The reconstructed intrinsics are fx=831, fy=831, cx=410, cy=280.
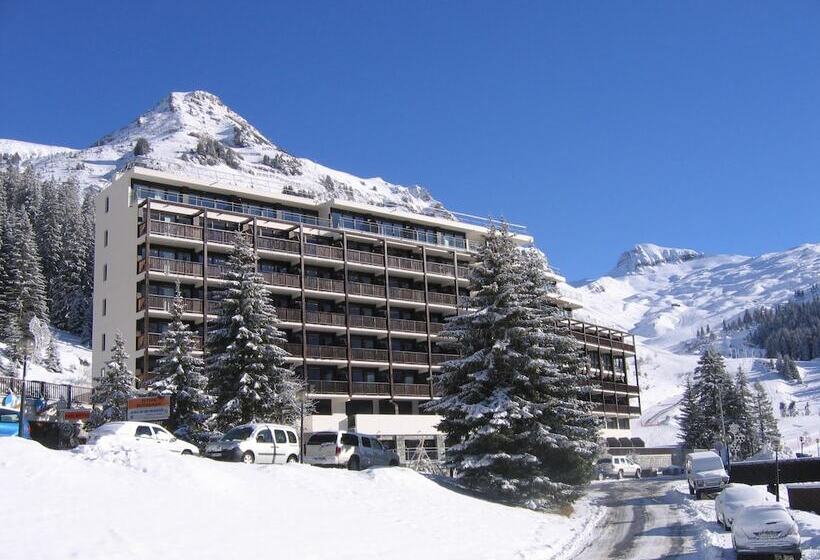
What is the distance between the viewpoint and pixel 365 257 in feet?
214

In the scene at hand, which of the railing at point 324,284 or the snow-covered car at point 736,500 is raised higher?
the railing at point 324,284

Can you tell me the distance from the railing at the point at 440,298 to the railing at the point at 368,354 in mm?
6686

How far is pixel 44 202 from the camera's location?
128 metres

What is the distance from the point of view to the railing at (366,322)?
206ft

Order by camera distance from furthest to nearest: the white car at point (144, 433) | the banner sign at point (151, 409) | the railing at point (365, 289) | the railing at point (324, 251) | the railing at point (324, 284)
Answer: the railing at point (365, 289)
the railing at point (324, 251)
the railing at point (324, 284)
the banner sign at point (151, 409)
the white car at point (144, 433)

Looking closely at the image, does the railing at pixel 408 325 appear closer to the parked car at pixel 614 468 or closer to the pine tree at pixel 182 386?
the parked car at pixel 614 468

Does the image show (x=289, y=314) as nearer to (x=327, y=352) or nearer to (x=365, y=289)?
(x=327, y=352)

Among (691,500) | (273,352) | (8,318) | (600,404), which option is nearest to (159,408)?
(273,352)

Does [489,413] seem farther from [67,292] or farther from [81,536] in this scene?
[67,292]

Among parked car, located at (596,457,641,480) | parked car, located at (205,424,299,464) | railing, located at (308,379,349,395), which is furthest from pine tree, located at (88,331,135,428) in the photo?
parked car, located at (596,457,641,480)

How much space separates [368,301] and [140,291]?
1753 cm

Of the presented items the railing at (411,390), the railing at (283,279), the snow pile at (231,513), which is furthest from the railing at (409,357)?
the snow pile at (231,513)

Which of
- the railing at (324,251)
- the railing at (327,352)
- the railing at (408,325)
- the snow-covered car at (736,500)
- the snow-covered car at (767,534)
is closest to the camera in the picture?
the snow-covered car at (767,534)

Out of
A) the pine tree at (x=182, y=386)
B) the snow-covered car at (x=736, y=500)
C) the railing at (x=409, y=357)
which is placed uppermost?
the railing at (x=409, y=357)
